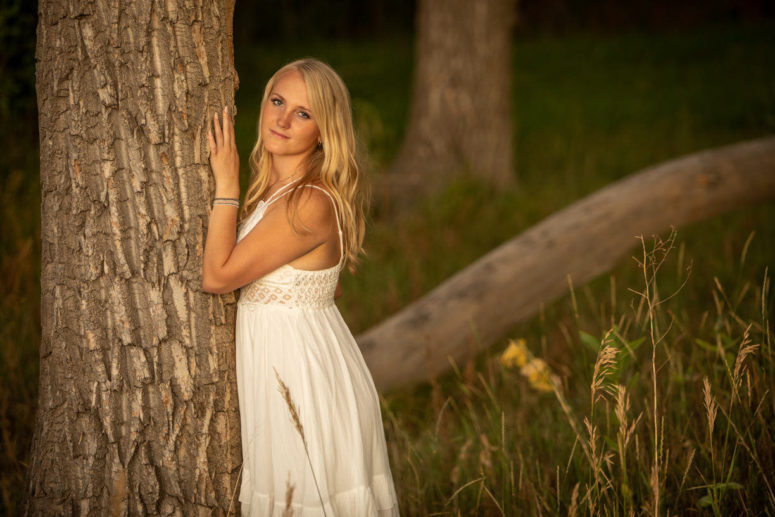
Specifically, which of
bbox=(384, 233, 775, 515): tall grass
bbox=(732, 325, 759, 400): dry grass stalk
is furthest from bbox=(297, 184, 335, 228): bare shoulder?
bbox=(732, 325, 759, 400): dry grass stalk

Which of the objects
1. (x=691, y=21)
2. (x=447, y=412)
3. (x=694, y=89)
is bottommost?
(x=447, y=412)

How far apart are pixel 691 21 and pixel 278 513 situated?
1914 cm

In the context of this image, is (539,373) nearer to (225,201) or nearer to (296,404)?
(296,404)

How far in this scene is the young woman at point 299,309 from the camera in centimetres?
182

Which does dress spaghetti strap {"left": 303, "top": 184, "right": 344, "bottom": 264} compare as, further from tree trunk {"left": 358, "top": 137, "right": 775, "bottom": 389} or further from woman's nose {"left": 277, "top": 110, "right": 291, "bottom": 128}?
tree trunk {"left": 358, "top": 137, "right": 775, "bottom": 389}

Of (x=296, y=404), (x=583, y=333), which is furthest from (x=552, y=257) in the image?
(x=296, y=404)

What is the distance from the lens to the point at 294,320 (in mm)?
1902

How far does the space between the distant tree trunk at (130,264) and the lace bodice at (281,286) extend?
0.26 feet

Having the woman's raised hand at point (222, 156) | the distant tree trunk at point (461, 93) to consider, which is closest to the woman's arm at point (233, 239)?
the woman's raised hand at point (222, 156)

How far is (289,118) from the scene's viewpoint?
197cm

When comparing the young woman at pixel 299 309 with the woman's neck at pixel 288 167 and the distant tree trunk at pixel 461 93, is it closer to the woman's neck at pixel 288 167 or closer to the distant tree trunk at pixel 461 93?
the woman's neck at pixel 288 167

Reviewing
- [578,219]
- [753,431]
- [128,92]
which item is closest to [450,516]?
[753,431]

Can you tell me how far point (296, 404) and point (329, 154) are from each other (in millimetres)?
744

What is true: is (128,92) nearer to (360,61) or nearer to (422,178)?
(422,178)
